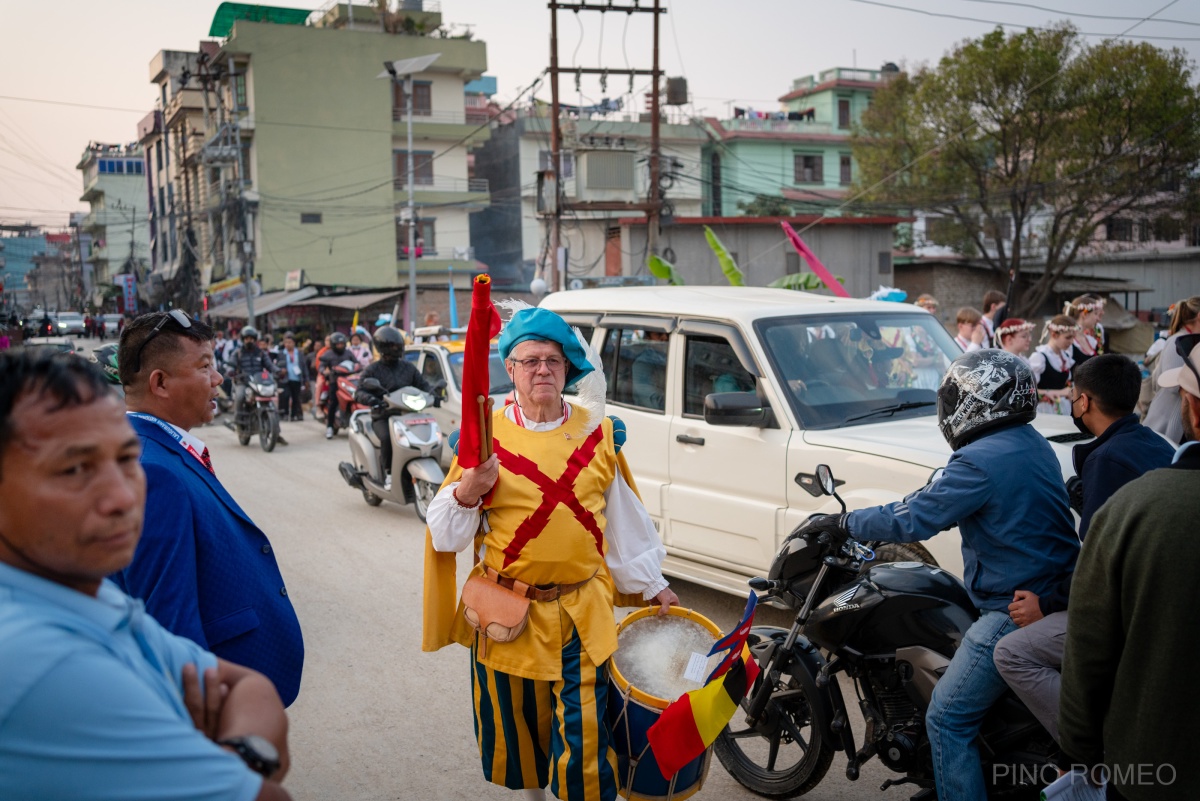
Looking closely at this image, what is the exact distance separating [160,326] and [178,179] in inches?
2352

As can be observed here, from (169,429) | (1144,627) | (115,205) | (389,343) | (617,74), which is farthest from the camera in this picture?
(115,205)

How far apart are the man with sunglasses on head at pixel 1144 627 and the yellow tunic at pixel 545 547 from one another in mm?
1556

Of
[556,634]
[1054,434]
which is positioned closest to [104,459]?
[556,634]

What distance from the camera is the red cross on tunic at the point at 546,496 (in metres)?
3.42

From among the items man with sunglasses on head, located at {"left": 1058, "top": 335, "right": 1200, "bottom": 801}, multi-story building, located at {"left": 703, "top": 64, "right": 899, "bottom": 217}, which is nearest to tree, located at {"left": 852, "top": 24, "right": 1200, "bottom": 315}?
multi-story building, located at {"left": 703, "top": 64, "right": 899, "bottom": 217}

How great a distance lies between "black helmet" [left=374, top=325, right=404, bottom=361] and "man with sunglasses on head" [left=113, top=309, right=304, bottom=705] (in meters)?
A: 7.67

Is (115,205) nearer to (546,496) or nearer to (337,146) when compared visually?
(337,146)

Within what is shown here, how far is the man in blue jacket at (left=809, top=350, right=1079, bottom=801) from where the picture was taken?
343cm

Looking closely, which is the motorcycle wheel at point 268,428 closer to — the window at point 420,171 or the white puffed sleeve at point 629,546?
the white puffed sleeve at point 629,546

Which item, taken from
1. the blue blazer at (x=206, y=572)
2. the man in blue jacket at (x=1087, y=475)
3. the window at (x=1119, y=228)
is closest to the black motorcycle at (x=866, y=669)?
the man in blue jacket at (x=1087, y=475)

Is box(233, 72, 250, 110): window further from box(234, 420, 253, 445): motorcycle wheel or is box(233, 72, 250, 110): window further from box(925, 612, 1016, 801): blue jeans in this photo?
box(925, 612, 1016, 801): blue jeans

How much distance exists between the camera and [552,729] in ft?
11.3

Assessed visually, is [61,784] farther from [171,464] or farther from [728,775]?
[728,775]

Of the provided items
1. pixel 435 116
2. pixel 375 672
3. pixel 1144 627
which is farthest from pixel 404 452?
pixel 435 116
